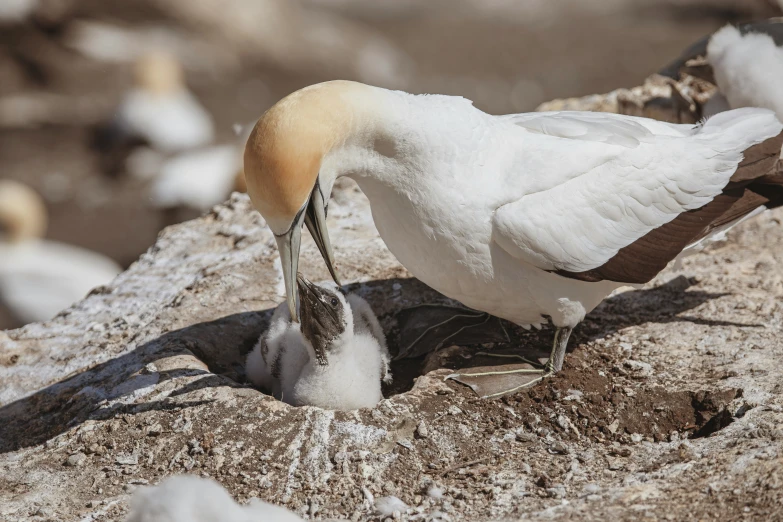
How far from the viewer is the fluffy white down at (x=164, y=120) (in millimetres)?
12508

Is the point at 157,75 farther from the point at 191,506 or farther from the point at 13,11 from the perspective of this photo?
the point at 191,506

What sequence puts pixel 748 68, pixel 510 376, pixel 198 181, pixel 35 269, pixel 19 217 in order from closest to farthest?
pixel 510 376, pixel 748 68, pixel 35 269, pixel 19 217, pixel 198 181

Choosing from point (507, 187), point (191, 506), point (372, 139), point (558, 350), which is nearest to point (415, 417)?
point (558, 350)

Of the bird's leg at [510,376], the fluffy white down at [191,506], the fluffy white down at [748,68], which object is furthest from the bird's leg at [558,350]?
the fluffy white down at [748,68]

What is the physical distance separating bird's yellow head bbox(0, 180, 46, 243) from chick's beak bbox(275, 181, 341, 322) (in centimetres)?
701

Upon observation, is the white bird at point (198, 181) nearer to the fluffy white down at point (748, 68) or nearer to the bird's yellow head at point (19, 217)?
the bird's yellow head at point (19, 217)

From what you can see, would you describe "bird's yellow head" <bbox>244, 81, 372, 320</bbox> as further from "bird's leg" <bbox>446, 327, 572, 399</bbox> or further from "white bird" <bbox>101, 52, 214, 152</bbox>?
"white bird" <bbox>101, 52, 214, 152</bbox>

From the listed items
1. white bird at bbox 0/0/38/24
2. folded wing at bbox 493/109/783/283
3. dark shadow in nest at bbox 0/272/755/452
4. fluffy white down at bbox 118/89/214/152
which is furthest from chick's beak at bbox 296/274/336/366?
white bird at bbox 0/0/38/24

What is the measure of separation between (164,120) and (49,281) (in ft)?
14.2

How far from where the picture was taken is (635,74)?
13.7 meters

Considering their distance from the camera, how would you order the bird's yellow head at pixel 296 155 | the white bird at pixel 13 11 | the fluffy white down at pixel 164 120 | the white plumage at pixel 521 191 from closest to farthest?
the bird's yellow head at pixel 296 155 → the white plumage at pixel 521 191 → the fluffy white down at pixel 164 120 → the white bird at pixel 13 11

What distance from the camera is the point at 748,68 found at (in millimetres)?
6312

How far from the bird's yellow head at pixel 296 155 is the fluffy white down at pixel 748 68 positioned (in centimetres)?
348

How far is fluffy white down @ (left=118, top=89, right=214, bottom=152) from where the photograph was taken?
1251 centimetres
